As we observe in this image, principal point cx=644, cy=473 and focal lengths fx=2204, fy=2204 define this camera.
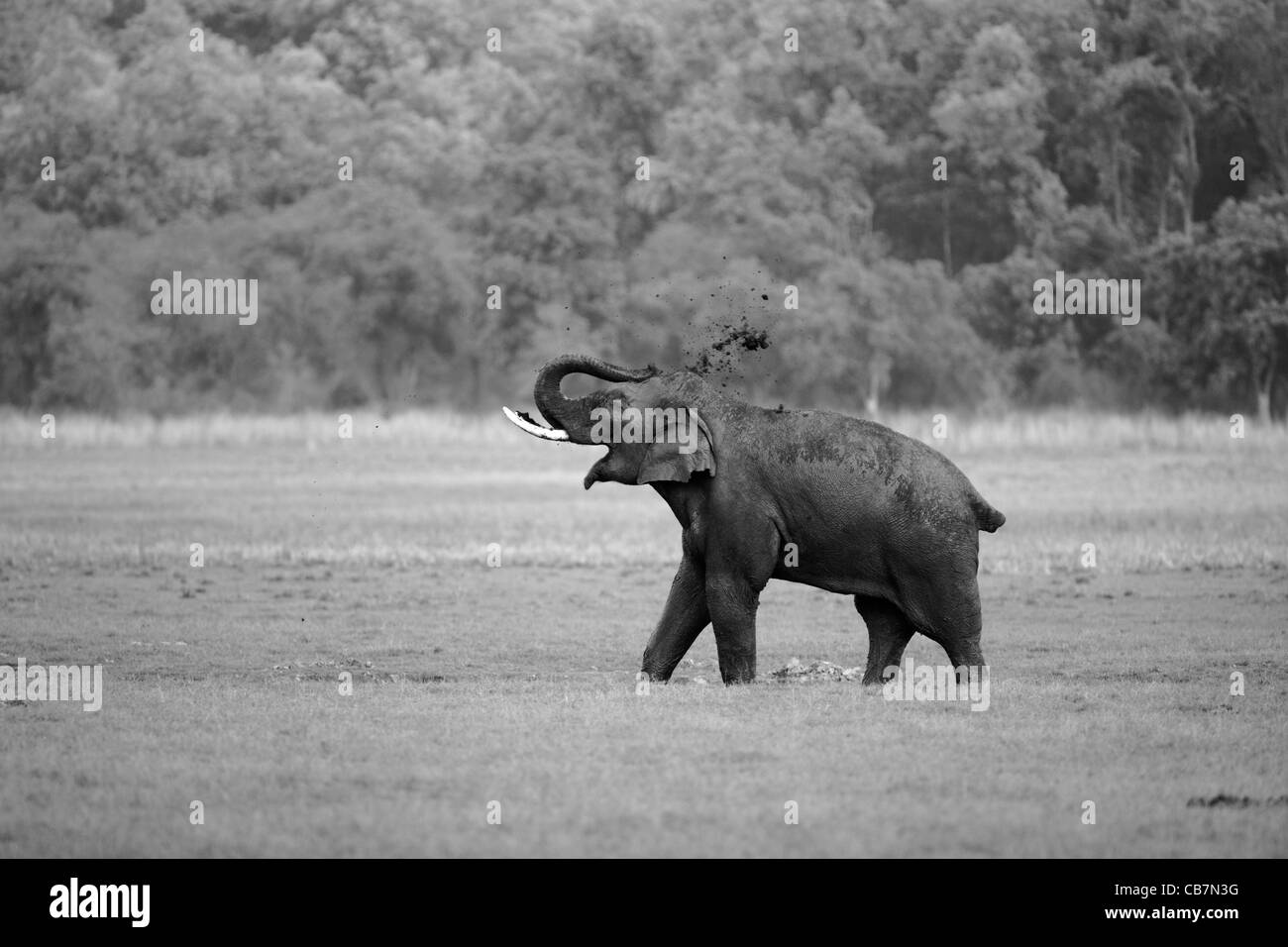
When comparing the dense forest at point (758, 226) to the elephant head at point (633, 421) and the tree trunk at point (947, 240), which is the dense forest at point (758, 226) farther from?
the elephant head at point (633, 421)

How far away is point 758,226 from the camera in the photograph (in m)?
69.8

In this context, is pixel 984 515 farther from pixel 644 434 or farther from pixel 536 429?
pixel 536 429

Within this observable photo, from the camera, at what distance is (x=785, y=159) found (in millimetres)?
73750

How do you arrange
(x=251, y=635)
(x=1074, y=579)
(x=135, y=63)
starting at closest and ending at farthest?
(x=251, y=635)
(x=1074, y=579)
(x=135, y=63)

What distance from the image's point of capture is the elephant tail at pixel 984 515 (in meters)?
16.3

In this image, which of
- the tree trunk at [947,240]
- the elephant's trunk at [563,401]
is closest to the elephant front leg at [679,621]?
the elephant's trunk at [563,401]

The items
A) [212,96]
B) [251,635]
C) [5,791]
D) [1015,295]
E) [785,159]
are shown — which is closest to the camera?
[5,791]

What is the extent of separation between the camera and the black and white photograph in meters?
12.5

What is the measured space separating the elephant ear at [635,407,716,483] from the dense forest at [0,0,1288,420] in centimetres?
4062

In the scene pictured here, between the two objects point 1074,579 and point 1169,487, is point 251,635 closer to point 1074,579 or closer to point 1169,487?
point 1074,579

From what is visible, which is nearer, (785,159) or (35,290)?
(35,290)
